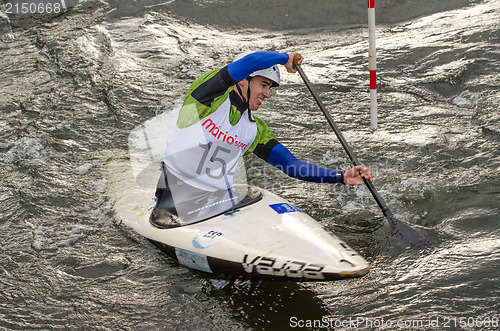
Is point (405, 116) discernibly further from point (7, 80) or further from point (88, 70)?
point (7, 80)

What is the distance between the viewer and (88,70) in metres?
6.73

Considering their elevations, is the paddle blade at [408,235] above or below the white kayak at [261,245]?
below

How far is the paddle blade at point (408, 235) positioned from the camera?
3506 millimetres

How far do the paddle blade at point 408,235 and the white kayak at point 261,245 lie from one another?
2.21ft

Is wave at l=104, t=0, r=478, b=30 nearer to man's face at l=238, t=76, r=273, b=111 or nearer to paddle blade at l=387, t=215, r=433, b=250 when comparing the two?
man's face at l=238, t=76, r=273, b=111

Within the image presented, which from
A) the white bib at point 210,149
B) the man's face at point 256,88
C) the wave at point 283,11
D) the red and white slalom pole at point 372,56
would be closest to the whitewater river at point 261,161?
the wave at point 283,11

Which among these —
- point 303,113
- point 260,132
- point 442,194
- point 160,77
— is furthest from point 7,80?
point 442,194

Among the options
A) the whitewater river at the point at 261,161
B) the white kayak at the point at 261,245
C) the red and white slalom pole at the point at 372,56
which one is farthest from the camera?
the red and white slalom pole at the point at 372,56

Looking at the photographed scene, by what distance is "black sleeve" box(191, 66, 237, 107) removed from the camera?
3.22 meters

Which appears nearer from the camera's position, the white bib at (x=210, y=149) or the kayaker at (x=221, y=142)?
the kayaker at (x=221, y=142)

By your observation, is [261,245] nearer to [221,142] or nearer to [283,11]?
[221,142]

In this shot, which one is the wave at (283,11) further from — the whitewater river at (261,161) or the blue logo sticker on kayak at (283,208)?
the blue logo sticker on kayak at (283,208)

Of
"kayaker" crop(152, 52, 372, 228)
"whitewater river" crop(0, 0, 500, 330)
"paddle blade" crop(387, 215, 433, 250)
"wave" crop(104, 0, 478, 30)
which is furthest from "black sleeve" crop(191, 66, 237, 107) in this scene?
"wave" crop(104, 0, 478, 30)

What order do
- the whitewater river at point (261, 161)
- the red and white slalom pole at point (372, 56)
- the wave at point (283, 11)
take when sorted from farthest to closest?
the wave at point (283, 11)
the red and white slalom pole at point (372, 56)
the whitewater river at point (261, 161)
